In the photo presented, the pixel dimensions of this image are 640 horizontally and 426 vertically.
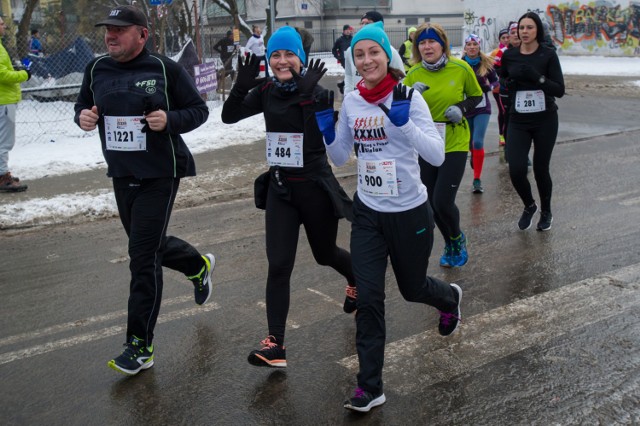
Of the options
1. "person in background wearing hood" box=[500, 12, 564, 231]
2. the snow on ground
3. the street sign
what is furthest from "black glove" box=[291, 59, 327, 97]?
the street sign

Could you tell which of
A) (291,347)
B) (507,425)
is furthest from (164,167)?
(507,425)

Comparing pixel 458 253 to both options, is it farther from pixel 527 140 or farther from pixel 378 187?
pixel 378 187

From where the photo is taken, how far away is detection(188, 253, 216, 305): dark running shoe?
5.54 meters

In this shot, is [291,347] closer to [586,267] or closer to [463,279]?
[463,279]

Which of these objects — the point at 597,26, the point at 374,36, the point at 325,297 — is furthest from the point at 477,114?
the point at 597,26

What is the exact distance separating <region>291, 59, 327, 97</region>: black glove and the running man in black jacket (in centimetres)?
70

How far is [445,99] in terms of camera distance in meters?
6.16

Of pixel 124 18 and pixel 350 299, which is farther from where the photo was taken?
pixel 350 299

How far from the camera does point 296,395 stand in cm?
427

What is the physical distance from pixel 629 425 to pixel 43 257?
534 cm

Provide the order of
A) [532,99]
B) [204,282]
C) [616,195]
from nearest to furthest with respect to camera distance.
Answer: [204,282], [532,99], [616,195]

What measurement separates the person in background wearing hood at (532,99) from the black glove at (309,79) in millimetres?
3294

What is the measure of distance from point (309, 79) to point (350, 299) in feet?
5.71

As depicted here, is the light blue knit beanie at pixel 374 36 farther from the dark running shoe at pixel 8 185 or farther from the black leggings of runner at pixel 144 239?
the dark running shoe at pixel 8 185
